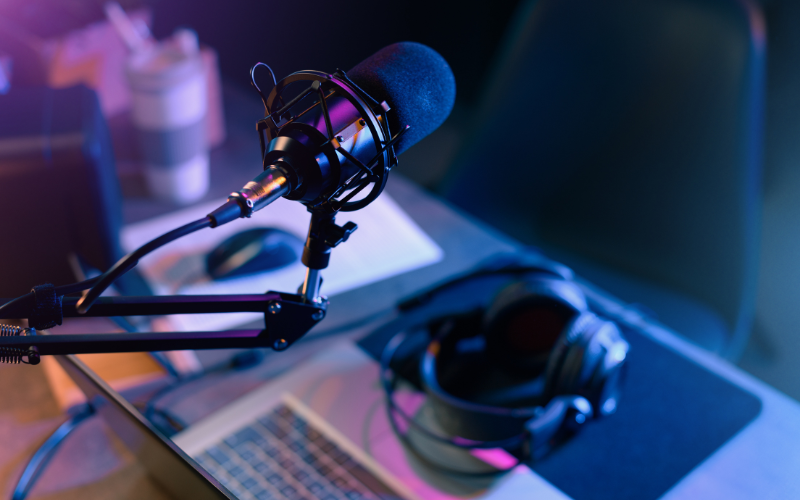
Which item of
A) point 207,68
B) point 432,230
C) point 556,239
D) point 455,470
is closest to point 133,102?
point 207,68

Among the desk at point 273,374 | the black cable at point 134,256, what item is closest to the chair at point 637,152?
the desk at point 273,374

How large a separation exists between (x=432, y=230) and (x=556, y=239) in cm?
47

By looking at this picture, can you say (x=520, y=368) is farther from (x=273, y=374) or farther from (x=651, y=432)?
(x=273, y=374)

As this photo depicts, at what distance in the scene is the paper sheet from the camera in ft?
2.85

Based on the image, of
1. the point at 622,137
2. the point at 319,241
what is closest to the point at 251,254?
the point at 319,241

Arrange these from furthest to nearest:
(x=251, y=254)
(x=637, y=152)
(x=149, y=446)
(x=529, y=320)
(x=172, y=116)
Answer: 1. (x=637, y=152)
2. (x=172, y=116)
3. (x=251, y=254)
4. (x=529, y=320)
5. (x=149, y=446)

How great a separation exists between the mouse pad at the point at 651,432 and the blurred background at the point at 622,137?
318mm

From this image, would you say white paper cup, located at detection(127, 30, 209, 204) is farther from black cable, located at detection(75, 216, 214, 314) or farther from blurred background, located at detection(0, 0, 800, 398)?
black cable, located at detection(75, 216, 214, 314)

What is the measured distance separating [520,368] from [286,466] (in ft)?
0.99

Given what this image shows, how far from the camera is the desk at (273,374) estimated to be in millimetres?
596

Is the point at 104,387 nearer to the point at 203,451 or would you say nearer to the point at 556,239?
the point at 203,451

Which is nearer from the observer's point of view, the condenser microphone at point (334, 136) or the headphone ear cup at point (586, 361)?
the condenser microphone at point (334, 136)

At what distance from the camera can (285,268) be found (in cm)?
91

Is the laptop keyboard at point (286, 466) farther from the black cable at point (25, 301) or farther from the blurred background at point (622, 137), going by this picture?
the blurred background at point (622, 137)
